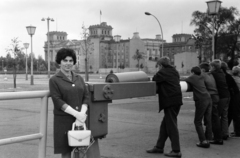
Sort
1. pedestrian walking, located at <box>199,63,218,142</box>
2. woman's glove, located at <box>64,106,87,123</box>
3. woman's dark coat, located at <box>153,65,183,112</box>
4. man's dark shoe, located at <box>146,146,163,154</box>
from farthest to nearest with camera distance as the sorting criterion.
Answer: pedestrian walking, located at <box>199,63,218,142</box> < man's dark shoe, located at <box>146,146,163,154</box> < woman's dark coat, located at <box>153,65,183,112</box> < woman's glove, located at <box>64,106,87,123</box>

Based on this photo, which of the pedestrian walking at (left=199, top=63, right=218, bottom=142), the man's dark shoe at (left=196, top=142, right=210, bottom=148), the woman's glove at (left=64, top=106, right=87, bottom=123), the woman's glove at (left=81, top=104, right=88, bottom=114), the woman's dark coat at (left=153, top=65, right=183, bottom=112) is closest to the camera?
the woman's glove at (left=64, top=106, right=87, bottom=123)

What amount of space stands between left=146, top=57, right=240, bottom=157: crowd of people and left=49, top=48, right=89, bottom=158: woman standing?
199cm

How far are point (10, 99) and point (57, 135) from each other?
660 mm

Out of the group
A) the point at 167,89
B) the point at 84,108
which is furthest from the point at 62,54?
the point at 167,89

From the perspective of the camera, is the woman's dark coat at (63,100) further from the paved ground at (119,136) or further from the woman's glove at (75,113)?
the paved ground at (119,136)

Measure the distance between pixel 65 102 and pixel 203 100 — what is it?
3.59 meters

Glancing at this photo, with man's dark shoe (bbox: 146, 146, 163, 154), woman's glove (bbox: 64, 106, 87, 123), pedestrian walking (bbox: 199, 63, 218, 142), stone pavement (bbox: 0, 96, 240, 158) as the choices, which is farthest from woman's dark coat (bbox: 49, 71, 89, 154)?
pedestrian walking (bbox: 199, 63, 218, 142)

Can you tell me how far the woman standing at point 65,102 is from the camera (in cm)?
369

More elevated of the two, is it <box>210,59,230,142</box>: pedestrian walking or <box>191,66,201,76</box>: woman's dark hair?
<box>191,66,201,76</box>: woman's dark hair

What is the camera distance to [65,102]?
3.73 m

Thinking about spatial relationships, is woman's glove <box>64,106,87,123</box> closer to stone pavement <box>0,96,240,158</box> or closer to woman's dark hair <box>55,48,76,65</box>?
stone pavement <box>0,96,240,158</box>

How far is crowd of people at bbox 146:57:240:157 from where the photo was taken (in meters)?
5.57

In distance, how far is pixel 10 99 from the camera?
354cm

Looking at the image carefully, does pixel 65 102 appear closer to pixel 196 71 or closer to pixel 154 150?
pixel 154 150
